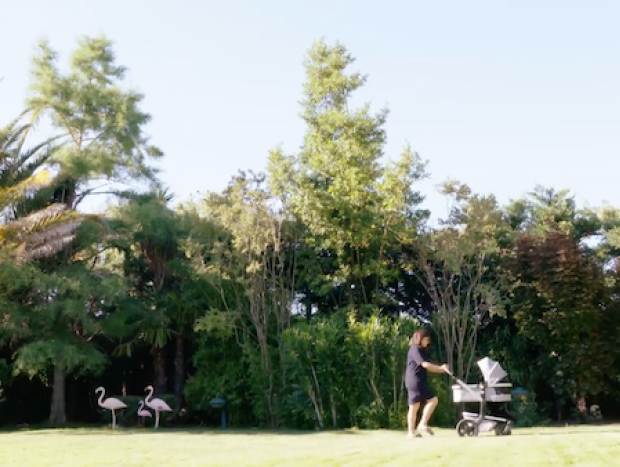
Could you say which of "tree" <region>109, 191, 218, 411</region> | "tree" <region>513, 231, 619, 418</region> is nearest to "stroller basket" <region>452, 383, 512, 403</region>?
"tree" <region>513, 231, 619, 418</region>

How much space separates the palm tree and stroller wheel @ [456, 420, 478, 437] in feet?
33.9

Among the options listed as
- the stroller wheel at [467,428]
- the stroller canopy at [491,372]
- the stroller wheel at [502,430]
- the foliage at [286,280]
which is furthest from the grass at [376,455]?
the foliage at [286,280]

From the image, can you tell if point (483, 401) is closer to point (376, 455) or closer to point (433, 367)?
point (433, 367)

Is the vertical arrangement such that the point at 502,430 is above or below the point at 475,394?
below

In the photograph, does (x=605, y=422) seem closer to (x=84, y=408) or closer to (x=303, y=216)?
(x=303, y=216)

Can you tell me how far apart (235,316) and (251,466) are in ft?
38.1

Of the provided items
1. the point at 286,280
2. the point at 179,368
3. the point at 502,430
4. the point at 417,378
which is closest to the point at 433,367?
the point at 417,378

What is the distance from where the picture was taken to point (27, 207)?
1895 centimetres

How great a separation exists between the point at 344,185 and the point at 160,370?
7221mm

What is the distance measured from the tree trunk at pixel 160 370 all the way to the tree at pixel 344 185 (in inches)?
180

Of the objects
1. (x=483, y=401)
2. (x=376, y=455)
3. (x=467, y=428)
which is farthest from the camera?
(x=467, y=428)

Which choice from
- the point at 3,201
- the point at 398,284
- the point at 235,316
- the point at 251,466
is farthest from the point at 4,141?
the point at 251,466

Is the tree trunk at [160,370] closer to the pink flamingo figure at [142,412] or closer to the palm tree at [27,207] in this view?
the pink flamingo figure at [142,412]

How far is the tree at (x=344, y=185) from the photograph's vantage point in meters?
17.5
